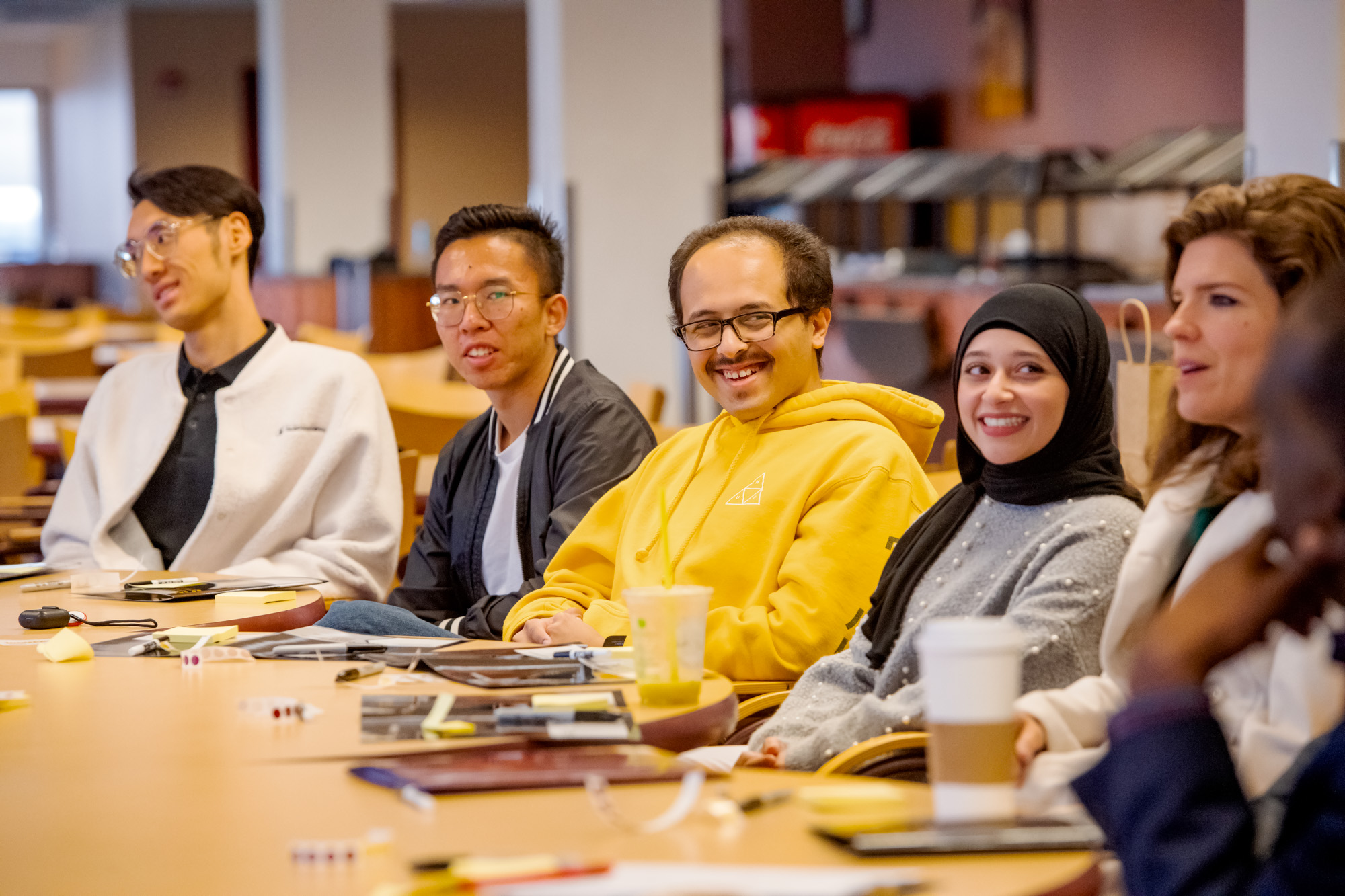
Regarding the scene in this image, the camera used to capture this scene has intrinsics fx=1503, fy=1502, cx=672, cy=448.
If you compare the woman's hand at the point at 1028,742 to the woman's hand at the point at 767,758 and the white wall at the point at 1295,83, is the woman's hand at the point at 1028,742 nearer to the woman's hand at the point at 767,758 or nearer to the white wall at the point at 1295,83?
the woman's hand at the point at 767,758

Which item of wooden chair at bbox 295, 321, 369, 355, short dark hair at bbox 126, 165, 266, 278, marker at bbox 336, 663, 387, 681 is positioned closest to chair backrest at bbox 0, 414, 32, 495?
short dark hair at bbox 126, 165, 266, 278

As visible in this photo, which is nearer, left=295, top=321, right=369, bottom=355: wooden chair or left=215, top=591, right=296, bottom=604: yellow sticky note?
left=215, top=591, right=296, bottom=604: yellow sticky note

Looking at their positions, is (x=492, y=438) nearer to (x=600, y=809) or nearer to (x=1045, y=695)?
(x=1045, y=695)

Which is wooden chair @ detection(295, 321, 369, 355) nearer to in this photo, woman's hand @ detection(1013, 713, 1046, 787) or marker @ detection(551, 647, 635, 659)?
marker @ detection(551, 647, 635, 659)

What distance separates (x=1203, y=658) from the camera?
3.69ft

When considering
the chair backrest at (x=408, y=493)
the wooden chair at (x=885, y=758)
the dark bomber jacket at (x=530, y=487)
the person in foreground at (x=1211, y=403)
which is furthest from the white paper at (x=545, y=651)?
the chair backrest at (x=408, y=493)

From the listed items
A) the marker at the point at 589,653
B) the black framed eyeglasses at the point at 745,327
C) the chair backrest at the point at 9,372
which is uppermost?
the black framed eyeglasses at the point at 745,327

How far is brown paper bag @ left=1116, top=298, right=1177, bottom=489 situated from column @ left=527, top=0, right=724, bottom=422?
458 centimetres

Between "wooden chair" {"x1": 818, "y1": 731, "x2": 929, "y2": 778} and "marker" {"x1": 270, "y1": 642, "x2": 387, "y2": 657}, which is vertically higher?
"marker" {"x1": 270, "y1": 642, "x2": 387, "y2": 657}


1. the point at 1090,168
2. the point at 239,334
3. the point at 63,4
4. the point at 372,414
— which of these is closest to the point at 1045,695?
the point at 372,414

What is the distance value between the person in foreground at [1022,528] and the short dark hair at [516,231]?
121cm

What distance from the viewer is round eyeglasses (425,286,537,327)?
301 cm

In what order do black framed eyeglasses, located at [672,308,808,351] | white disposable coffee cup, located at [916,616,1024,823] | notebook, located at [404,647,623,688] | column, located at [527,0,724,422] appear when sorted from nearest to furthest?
1. white disposable coffee cup, located at [916,616,1024,823]
2. notebook, located at [404,647,623,688]
3. black framed eyeglasses, located at [672,308,808,351]
4. column, located at [527,0,724,422]

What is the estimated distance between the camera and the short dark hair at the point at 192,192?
11.2 ft
